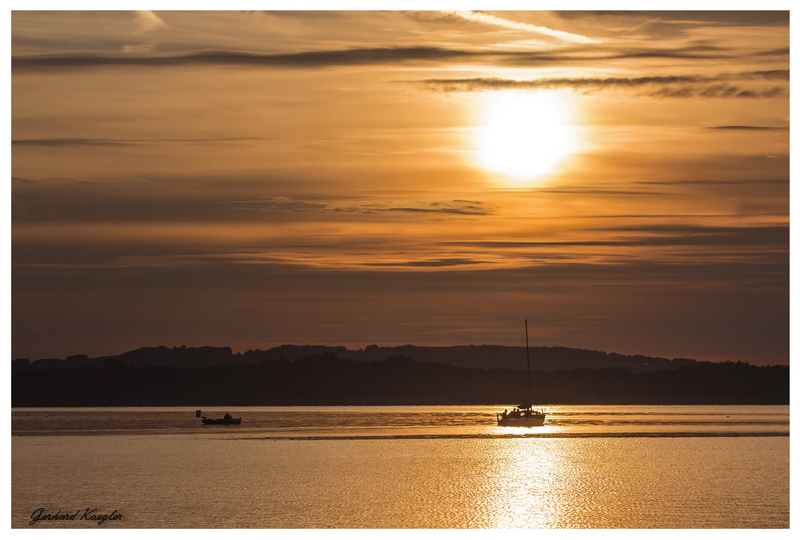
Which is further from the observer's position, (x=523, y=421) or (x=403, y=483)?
(x=523, y=421)

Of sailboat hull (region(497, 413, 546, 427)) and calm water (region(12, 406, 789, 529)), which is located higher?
sailboat hull (region(497, 413, 546, 427))

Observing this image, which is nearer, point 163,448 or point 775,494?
point 775,494

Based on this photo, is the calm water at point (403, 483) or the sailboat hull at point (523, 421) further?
the sailboat hull at point (523, 421)

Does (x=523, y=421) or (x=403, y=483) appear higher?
(x=523, y=421)

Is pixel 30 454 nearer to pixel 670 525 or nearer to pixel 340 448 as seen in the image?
pixel 340 448

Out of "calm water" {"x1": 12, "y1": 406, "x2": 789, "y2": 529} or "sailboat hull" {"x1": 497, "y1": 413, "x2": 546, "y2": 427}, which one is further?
"sailboat hull" {"x1": 497, "y1": 413, "x2": 546, "y2": 427}

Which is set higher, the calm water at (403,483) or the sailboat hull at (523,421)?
the sailboat hull at (523,421)
